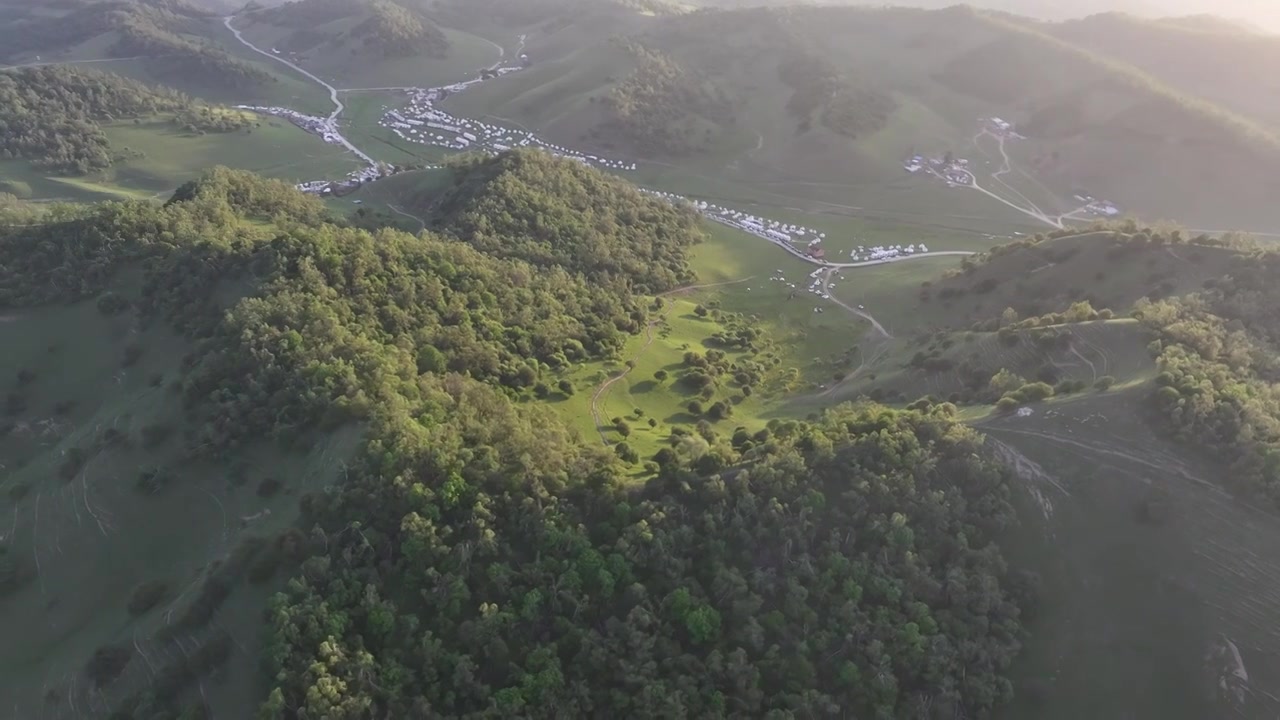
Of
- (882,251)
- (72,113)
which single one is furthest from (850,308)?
(72,113)

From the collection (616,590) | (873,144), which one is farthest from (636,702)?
(873,144)

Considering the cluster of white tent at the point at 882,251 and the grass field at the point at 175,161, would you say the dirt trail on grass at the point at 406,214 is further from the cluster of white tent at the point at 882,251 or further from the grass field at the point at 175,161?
the cluster of white tent at the point at 882,251

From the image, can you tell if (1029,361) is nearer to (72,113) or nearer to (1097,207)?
(1097,207)

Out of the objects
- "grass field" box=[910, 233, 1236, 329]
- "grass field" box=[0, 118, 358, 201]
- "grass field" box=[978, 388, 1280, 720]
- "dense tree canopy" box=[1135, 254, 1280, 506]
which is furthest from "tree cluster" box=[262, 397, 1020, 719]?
"grass field" box=[0, 118, 358, 201]

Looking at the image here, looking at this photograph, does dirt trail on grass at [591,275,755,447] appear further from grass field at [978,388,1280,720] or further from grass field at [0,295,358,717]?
grass field at [978,388,1280,720]

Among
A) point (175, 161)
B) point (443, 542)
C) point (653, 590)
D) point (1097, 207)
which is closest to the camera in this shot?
point (443, 542)

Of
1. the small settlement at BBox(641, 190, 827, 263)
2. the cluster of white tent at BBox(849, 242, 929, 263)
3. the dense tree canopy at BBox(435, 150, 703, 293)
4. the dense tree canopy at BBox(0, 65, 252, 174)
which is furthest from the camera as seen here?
the dense tree canopy at BBox(0, 65, 252, 174)

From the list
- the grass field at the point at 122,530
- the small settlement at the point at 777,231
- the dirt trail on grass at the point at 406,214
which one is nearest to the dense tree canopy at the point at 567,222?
the dirt trail on grass at the point at 406,214
